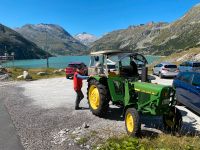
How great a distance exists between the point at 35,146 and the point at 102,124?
3339 mm

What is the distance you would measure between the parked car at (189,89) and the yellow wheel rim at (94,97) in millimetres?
4351

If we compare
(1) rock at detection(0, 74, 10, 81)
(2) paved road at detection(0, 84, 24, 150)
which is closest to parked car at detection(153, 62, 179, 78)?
(1) rock at detection(0, 74, 10, 81)

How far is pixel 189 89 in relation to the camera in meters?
15.3

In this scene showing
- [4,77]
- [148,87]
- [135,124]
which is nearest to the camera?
[135,124]

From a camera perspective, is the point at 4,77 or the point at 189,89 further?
the point at 4,77

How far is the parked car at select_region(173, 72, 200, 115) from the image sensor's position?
14406 mm

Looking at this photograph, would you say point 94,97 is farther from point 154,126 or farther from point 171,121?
point 171,121

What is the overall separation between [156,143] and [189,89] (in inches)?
223

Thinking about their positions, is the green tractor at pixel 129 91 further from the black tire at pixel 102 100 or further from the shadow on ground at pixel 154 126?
the shadow on ground at pixel 154 126

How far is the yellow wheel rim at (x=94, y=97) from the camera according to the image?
14815 mm

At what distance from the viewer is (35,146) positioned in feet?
36.3

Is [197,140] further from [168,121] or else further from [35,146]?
[35,146]

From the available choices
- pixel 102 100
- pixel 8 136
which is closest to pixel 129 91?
pixel 102 100

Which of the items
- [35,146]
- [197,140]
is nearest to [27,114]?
[35,146]
